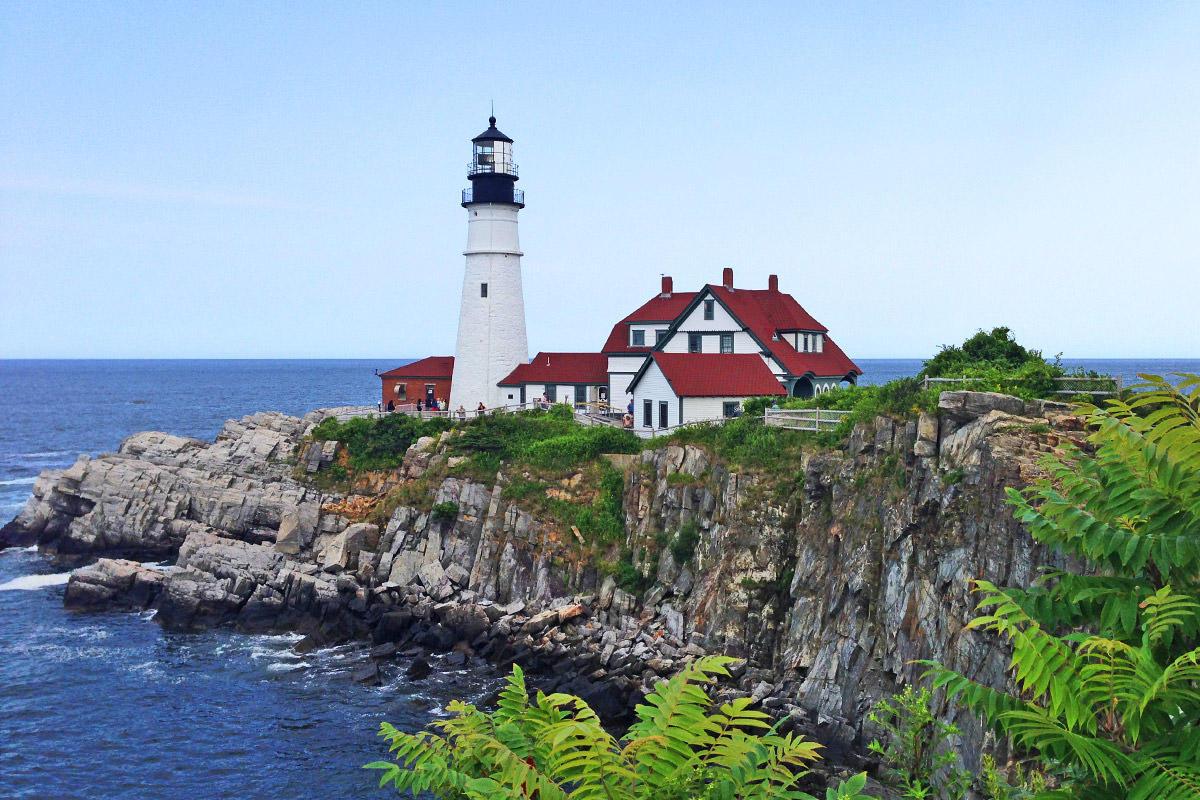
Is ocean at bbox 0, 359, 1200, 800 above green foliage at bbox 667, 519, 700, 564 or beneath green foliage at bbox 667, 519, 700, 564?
beneath

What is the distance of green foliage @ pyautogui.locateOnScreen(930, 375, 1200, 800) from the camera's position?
18.6 ft

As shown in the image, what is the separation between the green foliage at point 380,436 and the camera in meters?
47.5

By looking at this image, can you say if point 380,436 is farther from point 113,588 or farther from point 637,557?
point 637,557

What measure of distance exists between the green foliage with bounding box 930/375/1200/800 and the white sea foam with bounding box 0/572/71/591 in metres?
44.4

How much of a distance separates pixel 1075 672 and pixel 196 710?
29507 mm

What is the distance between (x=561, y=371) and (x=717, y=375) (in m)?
12.3

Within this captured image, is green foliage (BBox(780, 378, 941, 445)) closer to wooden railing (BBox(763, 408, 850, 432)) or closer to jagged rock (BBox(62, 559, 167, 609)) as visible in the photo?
wooden railing (BBox(763, 408, 850, 432))

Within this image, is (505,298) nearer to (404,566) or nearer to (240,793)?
(404,566)

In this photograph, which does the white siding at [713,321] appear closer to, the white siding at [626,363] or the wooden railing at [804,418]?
the white siding at [626,363]

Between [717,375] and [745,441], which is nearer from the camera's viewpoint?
[745,441]

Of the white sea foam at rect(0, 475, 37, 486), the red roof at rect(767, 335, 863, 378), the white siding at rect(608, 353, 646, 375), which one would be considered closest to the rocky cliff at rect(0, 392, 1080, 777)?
the red roof at rect(767, 335, 863, 378)

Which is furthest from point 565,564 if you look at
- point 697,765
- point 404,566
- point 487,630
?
point 697,765

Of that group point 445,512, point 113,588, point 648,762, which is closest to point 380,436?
point 445,512

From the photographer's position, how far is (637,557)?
36.1 m
